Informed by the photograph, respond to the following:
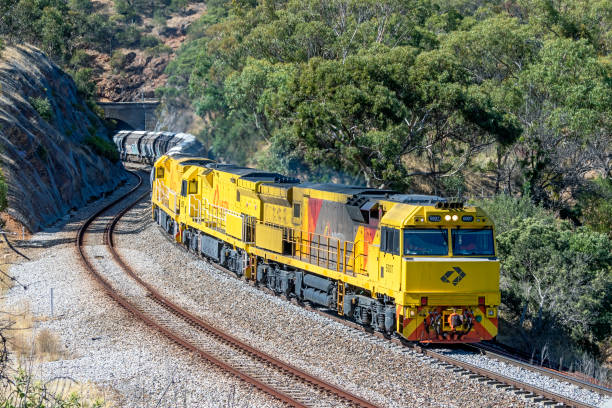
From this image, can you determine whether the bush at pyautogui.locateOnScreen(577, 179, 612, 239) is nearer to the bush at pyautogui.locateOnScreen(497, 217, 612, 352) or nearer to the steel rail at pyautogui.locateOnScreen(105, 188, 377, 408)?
the bush at pyautogui.locateOnScreen(497, 217, 612, 352)

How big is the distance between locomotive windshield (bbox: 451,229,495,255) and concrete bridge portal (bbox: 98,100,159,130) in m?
75.8

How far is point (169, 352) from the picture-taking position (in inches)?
586

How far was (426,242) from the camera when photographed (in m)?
14.6

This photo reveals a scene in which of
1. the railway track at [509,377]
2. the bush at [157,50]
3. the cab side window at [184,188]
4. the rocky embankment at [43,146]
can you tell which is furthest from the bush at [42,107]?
the bush at [157,50]

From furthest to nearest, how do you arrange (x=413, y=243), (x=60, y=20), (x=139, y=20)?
(x=139, y=20), (x=60, y=20), (x=413, y=243)

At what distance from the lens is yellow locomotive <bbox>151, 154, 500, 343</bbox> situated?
47.6 ft

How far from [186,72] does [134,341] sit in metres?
80.5

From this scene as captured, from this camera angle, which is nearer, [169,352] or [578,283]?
[169,352]

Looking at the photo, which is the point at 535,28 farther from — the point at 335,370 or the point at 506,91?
the point at 335,370

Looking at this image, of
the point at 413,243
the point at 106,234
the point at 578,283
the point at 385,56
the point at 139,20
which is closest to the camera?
the point at 413,243

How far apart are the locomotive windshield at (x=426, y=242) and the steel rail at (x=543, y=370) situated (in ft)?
7.55

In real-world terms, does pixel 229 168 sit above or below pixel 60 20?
below

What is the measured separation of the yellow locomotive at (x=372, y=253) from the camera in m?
14.5

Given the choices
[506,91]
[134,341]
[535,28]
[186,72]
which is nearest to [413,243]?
[134,341]
